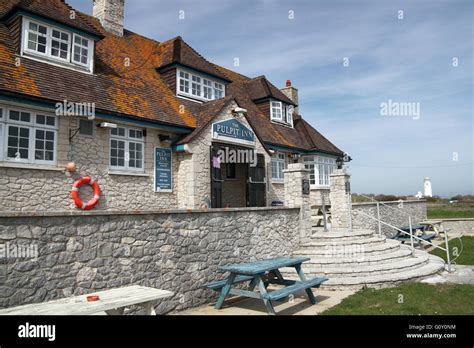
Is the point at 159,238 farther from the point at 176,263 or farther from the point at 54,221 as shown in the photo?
the point at 54,221

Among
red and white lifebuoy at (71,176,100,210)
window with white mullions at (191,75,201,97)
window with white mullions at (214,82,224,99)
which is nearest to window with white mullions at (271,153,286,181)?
window with white mullions at (214,82,224,99)

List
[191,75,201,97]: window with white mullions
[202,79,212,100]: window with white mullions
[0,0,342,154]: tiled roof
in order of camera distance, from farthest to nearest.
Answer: [202,79,212,100]: window with white mullions < [191,75,201,97]: window with white mullions < [0,0,342,154]: tiled roof

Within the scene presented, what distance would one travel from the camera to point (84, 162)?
1006 centimetres

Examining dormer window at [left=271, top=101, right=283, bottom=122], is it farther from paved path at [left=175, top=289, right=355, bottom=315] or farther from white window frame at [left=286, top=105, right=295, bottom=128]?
paved path at [left=175, top=289, right=355, bottom=315]

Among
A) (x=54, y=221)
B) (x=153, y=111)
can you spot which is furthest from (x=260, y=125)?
(x=54, y=221)

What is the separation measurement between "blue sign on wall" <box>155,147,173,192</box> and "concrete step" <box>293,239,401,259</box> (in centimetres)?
495

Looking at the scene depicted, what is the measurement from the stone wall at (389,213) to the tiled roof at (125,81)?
4.98 metres

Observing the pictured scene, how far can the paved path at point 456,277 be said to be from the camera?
8758mm

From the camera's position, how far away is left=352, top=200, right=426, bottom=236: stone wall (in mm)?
15039

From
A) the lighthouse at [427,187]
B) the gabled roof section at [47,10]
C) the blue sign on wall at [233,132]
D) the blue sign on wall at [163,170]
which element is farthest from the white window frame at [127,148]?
the lighthouse at [427,187]

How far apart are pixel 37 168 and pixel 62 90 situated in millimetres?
2420

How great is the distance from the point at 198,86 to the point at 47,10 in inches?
245

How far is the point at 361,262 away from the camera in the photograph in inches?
369
